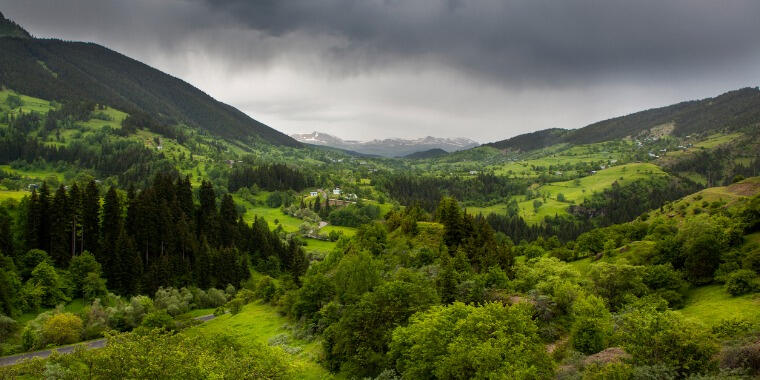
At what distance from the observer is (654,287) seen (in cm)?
5209

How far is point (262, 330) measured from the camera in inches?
2670

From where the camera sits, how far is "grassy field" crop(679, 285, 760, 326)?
126 feet

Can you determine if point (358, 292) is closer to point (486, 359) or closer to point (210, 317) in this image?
point (486, 359)

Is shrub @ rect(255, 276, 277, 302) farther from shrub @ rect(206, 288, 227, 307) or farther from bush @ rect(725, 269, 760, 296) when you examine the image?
bush @ rect(725, 269, 760, 296)

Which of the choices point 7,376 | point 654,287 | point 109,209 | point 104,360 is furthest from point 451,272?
point 109,209

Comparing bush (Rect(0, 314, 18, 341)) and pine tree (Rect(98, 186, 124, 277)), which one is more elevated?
pine tree (Rect(98, 186, 124, 277))

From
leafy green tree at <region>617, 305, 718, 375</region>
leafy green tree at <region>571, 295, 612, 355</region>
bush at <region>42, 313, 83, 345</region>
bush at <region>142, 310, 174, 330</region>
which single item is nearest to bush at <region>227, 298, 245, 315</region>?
bush at <region>142, 310, 174, 330</region>

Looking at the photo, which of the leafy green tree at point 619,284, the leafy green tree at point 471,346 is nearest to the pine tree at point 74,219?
the leafy green tree at point 471,346

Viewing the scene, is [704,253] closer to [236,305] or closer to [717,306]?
[717,306]

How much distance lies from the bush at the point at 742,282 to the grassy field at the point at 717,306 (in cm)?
98

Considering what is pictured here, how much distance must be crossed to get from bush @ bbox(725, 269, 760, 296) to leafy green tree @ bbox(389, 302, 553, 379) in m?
25.2

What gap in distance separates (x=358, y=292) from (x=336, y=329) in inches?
332

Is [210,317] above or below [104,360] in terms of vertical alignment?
below

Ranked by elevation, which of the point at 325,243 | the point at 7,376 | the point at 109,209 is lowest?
the point at 325,243
